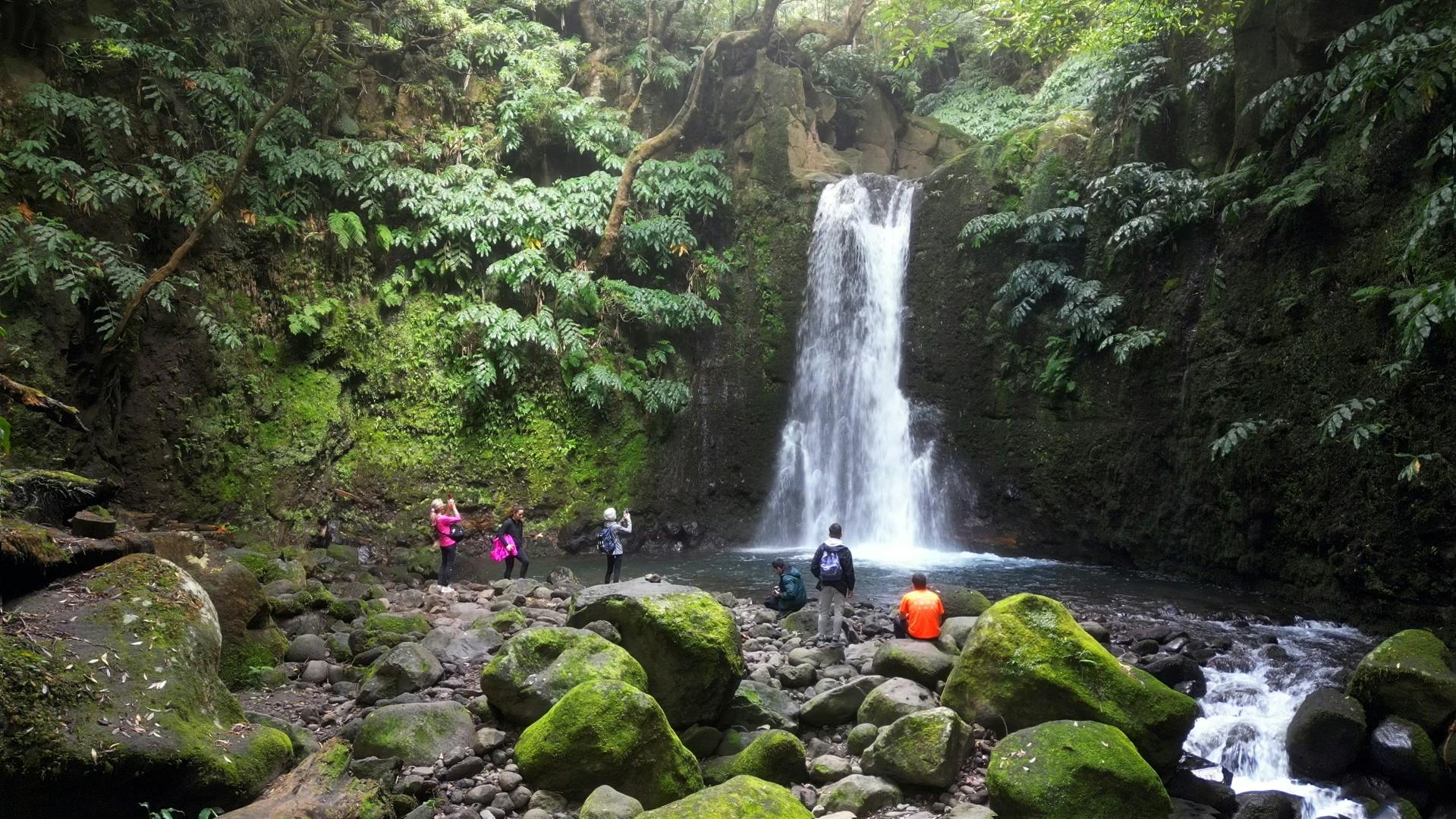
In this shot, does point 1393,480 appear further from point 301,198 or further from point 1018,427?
point 301,198

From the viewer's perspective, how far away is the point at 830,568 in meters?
7.72

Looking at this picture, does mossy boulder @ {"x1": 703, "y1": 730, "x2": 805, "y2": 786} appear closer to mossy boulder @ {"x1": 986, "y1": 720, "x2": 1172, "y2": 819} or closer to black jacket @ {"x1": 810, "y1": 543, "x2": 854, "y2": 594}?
mossy boulder @ {"x1": 986, "y1": 720, "x2": 1172, "y2": 819}

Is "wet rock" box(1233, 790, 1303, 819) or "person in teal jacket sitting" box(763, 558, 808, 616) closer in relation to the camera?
"wet rock" box(1233, 790, 1303, 819)

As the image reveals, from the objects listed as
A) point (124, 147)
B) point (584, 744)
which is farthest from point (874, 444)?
point (124, 147)

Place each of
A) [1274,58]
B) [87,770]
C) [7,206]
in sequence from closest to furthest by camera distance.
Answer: [87,770], [7,206], [1274,58]

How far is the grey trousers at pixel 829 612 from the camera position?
7910mm

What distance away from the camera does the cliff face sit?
8.46m

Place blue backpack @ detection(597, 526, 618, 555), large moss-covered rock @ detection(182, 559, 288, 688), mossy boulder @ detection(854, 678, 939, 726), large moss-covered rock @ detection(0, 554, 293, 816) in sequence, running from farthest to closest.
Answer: blue backpack @ detection(597, 526, 618, 555)
large moss-covered rock @ detection(182, 559, 288, 688)
mossy boulder @ detection(854, 678, 939, 726)
large moss-covered rock @ detection(0, 554, 293, 816)

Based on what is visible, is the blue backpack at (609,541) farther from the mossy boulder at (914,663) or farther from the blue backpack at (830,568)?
the mossy boulder at (914,663)

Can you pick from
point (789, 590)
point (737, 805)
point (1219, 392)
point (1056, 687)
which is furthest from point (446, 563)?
point (1219, 392)

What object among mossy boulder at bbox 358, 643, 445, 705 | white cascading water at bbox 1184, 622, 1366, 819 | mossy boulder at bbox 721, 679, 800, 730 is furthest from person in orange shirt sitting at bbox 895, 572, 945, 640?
mossy boulder at bbox 358, 643, 445, 705

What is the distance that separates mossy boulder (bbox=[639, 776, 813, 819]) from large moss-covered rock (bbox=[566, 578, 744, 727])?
137 cm

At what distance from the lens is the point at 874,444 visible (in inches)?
609

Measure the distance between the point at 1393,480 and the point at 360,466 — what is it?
44.7 ft
